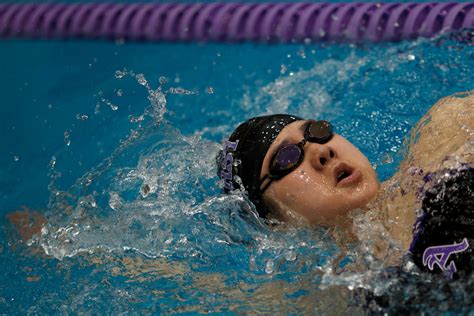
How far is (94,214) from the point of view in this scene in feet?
7.98

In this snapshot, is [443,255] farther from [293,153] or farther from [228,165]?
[228,165]

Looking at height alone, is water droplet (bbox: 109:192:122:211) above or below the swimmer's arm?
below

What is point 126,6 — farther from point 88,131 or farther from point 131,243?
point 131,243

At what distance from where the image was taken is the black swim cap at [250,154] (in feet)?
6.80

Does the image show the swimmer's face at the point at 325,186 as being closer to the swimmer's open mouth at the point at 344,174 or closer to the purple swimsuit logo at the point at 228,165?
the swimmer's open mouth at the point at 344,174

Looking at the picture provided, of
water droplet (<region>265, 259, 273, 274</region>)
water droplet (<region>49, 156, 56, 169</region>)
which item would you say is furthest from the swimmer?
water droplet (<region>49, 156, 56, 169</region>)

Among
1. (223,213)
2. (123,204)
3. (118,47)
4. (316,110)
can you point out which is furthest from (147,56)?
(223,213)

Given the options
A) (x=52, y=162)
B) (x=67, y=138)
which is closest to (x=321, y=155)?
(x=52, y=162)

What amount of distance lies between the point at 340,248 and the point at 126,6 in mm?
2514

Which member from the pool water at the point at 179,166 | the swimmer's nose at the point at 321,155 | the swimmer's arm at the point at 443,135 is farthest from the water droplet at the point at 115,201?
the swimmer's arm at the point at 443,135

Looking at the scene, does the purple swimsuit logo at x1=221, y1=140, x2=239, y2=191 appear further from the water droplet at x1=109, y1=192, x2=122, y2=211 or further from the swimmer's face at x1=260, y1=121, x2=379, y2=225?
the water droplet at x1=109, y1=192, x2=122, y2=211

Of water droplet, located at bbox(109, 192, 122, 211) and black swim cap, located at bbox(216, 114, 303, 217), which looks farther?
water droplet, located at bbox(109, 192, 122, 211)

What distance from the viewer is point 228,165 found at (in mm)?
2164

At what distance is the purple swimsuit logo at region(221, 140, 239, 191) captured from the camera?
2.16 metres
